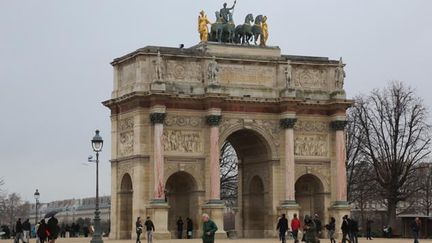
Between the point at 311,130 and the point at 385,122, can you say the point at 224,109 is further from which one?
the point at 385,122

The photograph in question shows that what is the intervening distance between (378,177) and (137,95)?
21.4m

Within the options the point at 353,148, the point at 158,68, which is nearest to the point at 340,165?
the point at 158,68

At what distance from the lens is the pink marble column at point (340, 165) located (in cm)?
5809

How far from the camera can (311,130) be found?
58656 mm

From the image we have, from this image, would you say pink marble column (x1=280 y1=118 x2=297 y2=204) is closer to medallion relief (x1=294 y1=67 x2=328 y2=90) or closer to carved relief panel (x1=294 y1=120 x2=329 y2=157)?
carved relief panel (x1=294 y1=120 x2=329 y2=157)

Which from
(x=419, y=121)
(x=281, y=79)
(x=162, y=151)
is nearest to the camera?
(x=162, y=151)

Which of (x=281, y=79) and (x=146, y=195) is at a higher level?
(x=281, y=79)

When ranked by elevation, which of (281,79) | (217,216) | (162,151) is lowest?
(217,216)

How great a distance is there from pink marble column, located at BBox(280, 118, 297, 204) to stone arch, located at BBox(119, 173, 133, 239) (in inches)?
340

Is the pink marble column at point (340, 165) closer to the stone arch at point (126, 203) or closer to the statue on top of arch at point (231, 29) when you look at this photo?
the statue on top of arch at point (231, 29)

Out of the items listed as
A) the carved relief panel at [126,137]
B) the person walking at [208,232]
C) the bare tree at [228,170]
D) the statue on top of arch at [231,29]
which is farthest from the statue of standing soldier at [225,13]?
the person walking at [208,232]

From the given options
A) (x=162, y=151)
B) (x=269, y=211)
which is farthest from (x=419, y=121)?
(x=162, y=151)

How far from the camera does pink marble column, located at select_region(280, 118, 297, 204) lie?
56594mm

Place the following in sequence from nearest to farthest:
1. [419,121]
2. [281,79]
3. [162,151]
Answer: [162,151], [281,79], [419,121]
